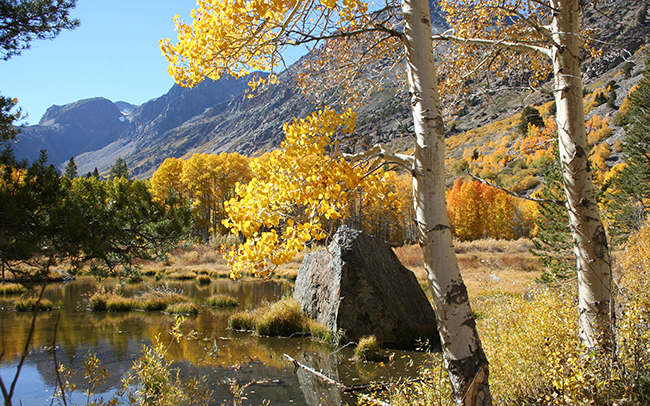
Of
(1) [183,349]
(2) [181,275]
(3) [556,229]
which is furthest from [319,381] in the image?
(2) [181,275]

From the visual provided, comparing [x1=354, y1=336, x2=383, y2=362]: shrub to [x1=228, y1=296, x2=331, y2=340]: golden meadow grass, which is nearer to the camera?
[x1=354, y1=336, x2=383, y2=362]: shrub

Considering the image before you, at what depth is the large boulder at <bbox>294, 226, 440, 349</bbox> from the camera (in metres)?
9.98

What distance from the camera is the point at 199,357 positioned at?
8906 mm

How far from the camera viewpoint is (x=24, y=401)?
22.2 feet

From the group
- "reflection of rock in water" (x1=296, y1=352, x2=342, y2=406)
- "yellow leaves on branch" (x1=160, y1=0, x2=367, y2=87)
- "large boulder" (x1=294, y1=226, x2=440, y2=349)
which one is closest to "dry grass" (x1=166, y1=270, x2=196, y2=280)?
"large boulder" (x1=294, y1=226, x2=440, y2=349)

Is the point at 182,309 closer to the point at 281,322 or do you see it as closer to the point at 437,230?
the point at 281,322

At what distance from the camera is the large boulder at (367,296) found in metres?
9.98

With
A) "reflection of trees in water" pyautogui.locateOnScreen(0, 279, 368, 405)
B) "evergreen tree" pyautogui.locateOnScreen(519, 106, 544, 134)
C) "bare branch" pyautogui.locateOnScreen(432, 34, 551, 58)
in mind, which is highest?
"bare branch" pyautogui.locateOnScreen(432, 34, 551, 58)

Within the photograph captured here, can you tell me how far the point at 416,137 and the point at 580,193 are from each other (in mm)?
1752

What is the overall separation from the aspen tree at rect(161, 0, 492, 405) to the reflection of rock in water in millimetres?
4724

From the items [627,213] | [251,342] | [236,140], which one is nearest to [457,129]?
[627,213]

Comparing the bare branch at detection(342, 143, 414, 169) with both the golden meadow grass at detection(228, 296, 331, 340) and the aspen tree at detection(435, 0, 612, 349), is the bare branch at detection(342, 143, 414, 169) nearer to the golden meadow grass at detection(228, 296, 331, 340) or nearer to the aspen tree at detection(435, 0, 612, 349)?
the aspen tree at detection(435, 0, 612, 349)

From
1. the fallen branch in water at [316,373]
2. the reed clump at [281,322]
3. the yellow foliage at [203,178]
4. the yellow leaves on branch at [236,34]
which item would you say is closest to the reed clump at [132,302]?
the reed clump at [281,322]

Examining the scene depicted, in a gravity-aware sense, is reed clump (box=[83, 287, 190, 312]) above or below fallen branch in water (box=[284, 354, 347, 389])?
above
